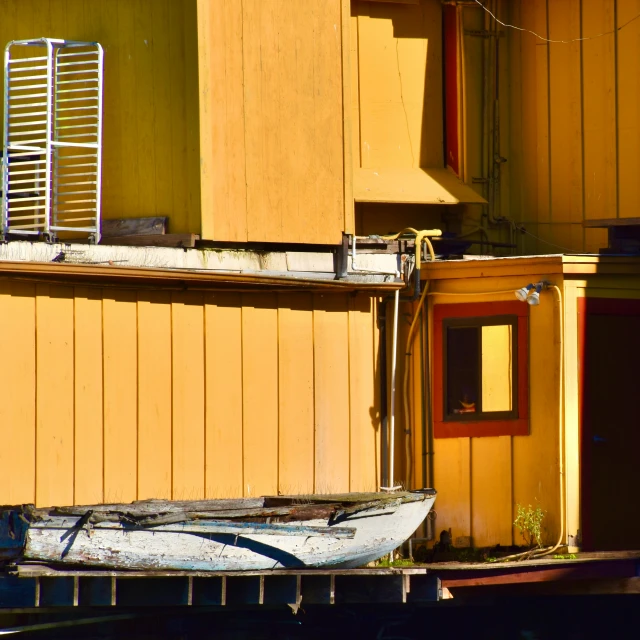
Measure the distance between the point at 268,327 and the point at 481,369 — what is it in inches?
88.6

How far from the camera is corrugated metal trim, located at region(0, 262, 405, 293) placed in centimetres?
1286

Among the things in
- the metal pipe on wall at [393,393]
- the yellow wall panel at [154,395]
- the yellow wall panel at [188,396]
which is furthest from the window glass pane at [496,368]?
the yellow wall panel at [154,395]

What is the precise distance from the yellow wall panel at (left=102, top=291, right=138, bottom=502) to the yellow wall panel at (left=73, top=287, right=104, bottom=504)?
2.6 inches

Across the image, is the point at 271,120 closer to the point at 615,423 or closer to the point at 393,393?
the point at 393,393

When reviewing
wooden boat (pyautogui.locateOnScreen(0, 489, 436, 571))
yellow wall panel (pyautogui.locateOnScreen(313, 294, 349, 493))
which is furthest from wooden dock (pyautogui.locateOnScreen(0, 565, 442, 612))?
yellow wall panel (pyautogui.locateOnScreen(313, 294, 349, 493))

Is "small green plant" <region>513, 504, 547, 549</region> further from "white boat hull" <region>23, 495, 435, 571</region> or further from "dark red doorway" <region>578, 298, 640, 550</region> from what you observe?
"white boat hull" <region>23, 495, 435, 571</region>

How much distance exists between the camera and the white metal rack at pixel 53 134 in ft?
46.7

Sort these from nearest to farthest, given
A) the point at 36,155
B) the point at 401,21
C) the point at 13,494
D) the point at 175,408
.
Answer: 1. the point at 13,494
2. the point at 175,408
3. the point at 36,155
4. the point at 401,21

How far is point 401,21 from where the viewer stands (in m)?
16.7

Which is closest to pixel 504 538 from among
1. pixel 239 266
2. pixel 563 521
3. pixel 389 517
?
pixel 563 521

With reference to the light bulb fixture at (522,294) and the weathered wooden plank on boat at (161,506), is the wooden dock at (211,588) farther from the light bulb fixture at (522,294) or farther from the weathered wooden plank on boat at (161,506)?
the light bulb fixture at (522,294)

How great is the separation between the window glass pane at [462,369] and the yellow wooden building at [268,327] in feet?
0.25

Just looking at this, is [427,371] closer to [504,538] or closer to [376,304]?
[376,304]

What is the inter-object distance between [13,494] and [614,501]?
6.14m
